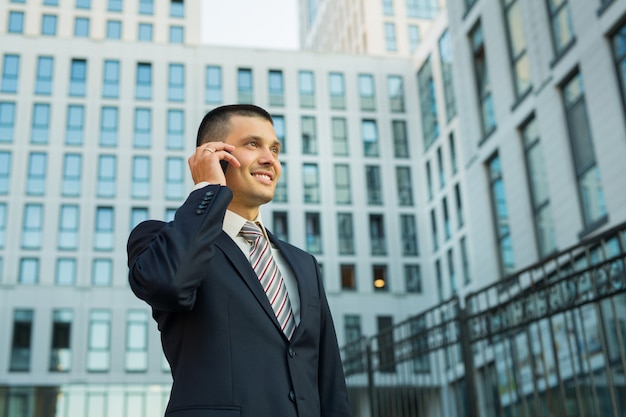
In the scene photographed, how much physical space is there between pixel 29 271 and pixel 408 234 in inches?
826

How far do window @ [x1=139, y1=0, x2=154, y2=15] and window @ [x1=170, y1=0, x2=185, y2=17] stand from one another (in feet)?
4.17

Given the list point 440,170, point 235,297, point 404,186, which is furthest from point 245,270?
point 404,186

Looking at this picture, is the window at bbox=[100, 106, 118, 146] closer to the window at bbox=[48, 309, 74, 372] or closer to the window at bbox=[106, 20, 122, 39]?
the window at bbox=[106, 20, 122, 39]

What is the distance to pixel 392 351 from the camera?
33.7ft

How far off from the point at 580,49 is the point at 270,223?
1200 inches

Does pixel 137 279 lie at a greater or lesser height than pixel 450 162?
lesser

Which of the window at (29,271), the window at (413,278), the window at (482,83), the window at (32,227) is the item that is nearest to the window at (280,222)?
the window at (413,278)

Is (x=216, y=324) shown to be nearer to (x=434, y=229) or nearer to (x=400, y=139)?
(x=434, y=229)

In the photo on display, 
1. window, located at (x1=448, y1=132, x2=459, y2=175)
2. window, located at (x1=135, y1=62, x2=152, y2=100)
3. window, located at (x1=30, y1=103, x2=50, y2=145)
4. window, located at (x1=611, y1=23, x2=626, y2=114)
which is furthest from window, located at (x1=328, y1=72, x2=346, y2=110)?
window, located at (x1=611, y1=23, x2=626, y2=114)

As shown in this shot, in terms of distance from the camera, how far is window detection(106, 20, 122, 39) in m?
54.7

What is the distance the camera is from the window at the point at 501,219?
2581 centimetres

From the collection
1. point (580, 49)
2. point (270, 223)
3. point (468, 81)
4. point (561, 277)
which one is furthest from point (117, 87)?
point (561, 277)

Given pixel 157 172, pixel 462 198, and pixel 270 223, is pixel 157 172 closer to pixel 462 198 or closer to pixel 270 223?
pixel 270 223

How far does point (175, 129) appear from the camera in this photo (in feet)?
162
